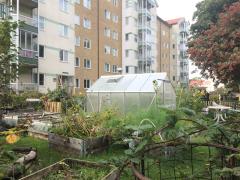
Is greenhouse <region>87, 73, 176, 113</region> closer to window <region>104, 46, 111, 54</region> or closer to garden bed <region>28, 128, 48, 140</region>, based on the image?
garden bed <region>28, 128, 48, 140</region>

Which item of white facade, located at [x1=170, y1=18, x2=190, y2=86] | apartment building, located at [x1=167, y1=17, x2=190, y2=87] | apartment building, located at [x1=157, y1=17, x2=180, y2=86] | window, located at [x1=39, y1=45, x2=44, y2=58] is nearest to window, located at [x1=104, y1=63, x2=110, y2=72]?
window, located at [x1=39, y1=45, x2=44, y2=58]

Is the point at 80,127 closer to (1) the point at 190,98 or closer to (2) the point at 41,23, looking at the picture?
(1) the point at 190,98

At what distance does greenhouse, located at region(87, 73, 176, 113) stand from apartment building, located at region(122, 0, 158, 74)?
1253 inches

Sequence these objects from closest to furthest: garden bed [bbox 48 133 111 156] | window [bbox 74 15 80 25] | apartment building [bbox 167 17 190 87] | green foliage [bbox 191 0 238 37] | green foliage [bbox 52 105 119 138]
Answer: garden bed [bbox 48 133 111 156] → green foliage [bbox 52 105 119 138] → green foliage [bbox 191 0 238 37] → window [bbox 74 15 80 25] → apartment building [bbox 167 17 190 87]

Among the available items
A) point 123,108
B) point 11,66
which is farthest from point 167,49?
point 11,66

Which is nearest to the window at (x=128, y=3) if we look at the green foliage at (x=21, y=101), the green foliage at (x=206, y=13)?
the green foliage at (x=206, y=13)

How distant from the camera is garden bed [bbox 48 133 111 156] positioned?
758 centimetres

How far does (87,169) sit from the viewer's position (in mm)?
4781

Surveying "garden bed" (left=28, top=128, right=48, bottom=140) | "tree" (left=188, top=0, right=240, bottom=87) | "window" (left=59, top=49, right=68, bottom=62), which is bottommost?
"garden bed" (left=28, top=128, right=48, bottom=140)

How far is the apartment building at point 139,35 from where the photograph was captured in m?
50.8

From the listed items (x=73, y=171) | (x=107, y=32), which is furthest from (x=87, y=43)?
(x=73, y=171)

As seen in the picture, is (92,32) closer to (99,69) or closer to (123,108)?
(99,69)

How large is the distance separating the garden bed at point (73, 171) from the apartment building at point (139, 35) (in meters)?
44.6

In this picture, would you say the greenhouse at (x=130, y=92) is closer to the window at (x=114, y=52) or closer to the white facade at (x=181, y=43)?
the window at (x=114, y=52)
